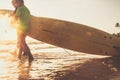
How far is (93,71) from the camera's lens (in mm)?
6262

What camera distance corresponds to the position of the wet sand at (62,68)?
18.6 feet

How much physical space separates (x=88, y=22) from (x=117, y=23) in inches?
52.3

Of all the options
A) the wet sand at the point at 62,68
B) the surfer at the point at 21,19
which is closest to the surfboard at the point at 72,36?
the surfer at the point at 21,19

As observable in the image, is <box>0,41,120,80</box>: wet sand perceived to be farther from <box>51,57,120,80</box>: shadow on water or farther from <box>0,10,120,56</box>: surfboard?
<box>0,10,120,56</box>: surfboard

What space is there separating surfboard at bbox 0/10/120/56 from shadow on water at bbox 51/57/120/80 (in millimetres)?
347

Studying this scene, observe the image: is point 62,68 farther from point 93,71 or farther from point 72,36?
point 72,36

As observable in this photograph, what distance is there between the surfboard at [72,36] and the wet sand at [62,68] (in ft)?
1.04

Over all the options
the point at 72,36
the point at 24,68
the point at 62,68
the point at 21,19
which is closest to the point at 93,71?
the point at 62,68

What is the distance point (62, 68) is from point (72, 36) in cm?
116

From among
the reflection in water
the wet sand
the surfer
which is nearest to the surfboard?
the surfer

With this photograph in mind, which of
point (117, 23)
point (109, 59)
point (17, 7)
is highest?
point (17, 7)

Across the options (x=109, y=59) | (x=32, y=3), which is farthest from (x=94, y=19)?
(x=109, y=59)

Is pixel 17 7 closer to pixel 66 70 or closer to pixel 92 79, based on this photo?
pixel 66 70

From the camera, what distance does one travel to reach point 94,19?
11828mm
